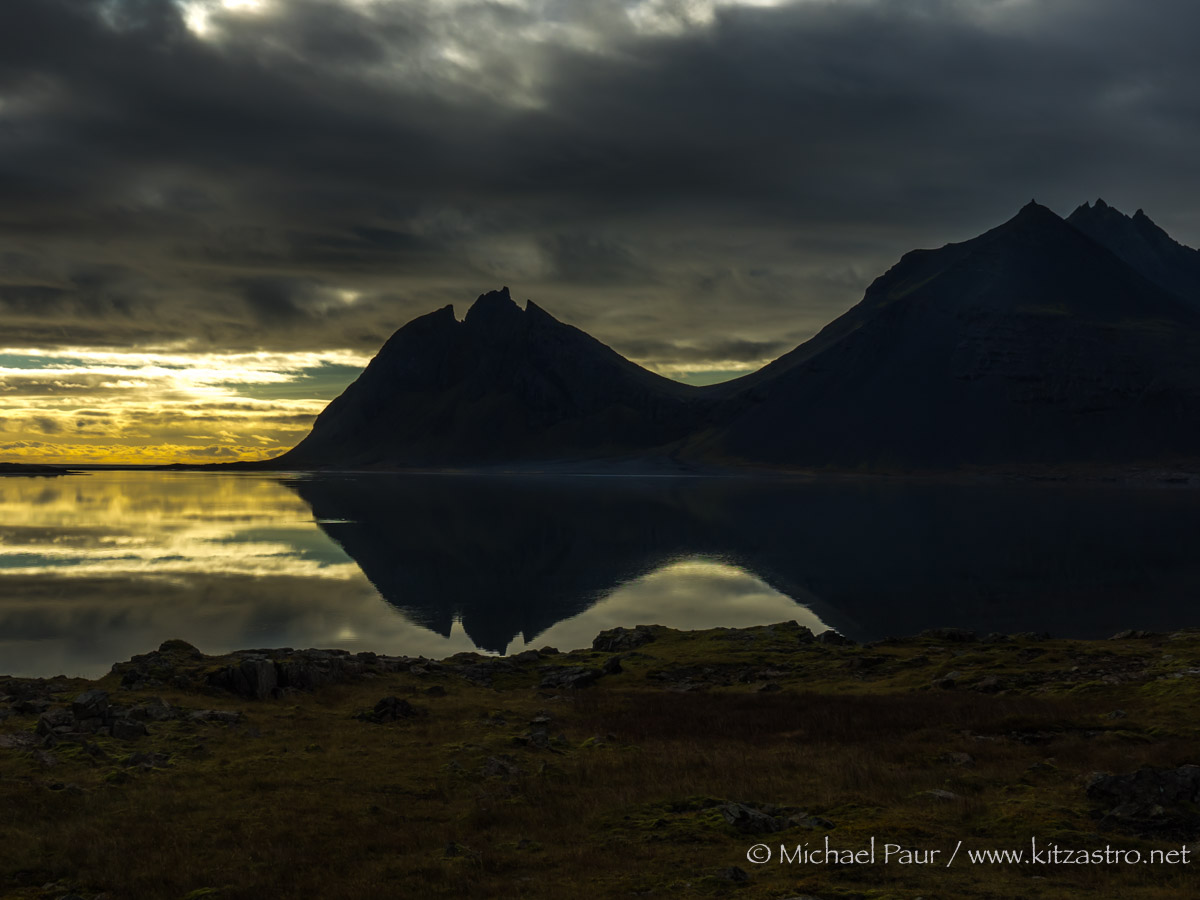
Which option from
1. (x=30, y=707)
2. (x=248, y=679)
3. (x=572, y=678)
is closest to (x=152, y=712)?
(x=30, y=707)

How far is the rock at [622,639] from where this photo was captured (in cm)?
5140

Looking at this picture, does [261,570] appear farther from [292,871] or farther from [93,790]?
[292,871]

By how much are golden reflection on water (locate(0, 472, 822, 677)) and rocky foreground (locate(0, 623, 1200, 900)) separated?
49.6 feet

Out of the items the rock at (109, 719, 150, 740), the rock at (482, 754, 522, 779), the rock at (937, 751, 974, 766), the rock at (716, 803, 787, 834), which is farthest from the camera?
the rock at (109, 719, 150, 740)

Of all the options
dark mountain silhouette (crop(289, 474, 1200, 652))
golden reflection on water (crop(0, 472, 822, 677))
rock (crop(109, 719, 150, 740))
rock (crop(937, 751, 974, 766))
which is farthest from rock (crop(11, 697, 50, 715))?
rock (crop(937, 751, 974, 766))

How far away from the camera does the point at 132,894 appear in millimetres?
16594

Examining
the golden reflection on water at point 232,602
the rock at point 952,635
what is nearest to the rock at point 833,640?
the rock at point 952,635

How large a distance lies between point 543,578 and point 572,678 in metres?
44.2

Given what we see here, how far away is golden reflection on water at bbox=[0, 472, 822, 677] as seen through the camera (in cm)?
5406

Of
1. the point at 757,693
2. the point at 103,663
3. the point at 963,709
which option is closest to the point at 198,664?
the point at 103,663

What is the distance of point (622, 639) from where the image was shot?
5219 centimetres

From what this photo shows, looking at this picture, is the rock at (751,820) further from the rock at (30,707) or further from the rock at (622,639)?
the rock at (622,639)

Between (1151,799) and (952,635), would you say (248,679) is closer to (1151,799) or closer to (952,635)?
(1151,799)

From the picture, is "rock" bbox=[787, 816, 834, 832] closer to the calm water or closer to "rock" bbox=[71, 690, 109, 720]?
"rock" bbox=[71, 690, 109, 720]
